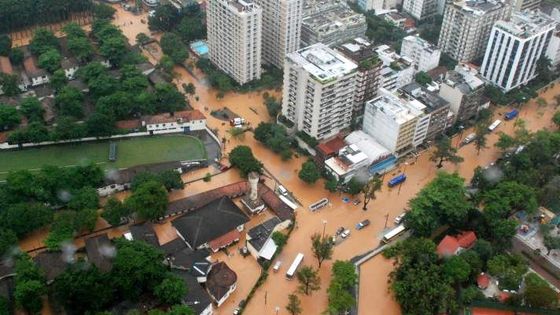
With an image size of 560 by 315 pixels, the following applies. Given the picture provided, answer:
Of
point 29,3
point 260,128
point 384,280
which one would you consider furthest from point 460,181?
point 29,3

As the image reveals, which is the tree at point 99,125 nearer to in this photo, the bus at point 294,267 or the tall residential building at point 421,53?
the bus at point 294,267

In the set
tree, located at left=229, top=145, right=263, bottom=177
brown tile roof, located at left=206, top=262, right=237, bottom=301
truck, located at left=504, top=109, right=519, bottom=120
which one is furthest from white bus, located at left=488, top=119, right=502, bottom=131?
brown tile roof, located at left=206, top=262, right=237, bottom=301

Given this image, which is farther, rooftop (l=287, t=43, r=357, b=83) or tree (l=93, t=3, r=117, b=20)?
tree (l=93, t=3, r=117, b=20)

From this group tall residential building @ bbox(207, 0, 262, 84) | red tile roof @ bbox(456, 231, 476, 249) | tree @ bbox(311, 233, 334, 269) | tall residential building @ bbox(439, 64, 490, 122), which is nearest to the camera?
tree @ bbox(311, 233, 334, 269)

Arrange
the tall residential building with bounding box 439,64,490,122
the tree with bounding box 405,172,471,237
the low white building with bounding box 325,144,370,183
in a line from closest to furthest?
1. the tree with bounding box 405,172,471,237
2. the low white building with bounding box 325,144,370,183
3. the tall residential building with bounding box 439,64,490,122

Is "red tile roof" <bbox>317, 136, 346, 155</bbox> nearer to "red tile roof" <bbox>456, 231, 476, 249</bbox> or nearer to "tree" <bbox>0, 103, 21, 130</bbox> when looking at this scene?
"red tile roof" <bbox>456, 231, 476, 249</bbox>

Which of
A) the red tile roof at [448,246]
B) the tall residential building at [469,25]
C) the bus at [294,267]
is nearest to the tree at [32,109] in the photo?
the bus at [294,267]

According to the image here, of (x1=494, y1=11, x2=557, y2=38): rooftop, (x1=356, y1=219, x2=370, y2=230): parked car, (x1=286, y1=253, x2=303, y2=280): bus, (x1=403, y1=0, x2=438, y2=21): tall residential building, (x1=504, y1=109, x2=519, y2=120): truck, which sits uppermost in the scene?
(x1=494, y1=11, x2=557, y2=38): rooftop

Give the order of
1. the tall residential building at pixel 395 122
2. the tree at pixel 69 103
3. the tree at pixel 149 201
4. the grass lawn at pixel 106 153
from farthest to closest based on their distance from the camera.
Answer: the tree at pixel 69 103 → the tall residential building at pixel 395 122 → the grass lawn at pixel 106 153 → the tree at pixel 149 201
